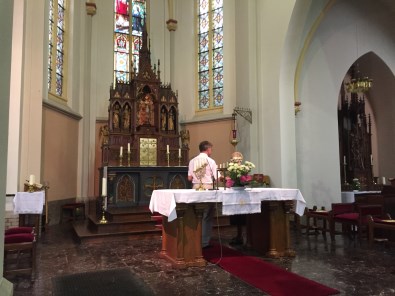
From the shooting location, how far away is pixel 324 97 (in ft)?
38.2

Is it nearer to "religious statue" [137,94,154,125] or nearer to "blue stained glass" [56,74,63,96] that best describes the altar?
"religious statue" [137,94,154,125]

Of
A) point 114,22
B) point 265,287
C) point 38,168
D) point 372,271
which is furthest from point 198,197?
point 114,22

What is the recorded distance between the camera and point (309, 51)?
1138cm

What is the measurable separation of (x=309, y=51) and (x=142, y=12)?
22.9ft

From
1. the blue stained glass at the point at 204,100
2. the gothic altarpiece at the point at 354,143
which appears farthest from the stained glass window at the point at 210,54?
the gothic altarpiece at the point at 354,143

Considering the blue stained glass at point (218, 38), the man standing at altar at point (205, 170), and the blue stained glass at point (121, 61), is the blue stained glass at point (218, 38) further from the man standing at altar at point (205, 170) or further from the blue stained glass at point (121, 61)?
the man standing at altar at point (205, 170)

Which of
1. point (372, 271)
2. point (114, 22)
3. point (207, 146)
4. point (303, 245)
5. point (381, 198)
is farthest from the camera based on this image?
point (114, 22)

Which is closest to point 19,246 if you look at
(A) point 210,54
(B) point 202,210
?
(B) point 202,210

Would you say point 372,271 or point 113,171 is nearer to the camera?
point 372,271

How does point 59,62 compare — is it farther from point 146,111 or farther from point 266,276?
point 266,276

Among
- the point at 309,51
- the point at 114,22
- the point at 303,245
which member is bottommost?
the point at 303,245

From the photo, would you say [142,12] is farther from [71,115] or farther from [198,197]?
[198,197]

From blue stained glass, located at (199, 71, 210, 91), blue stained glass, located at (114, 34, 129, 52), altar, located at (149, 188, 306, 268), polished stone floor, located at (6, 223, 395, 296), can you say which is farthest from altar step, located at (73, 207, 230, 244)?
blue stained glass, located at (114, 34, 129, 52)

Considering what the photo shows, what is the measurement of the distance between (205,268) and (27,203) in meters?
4.29
